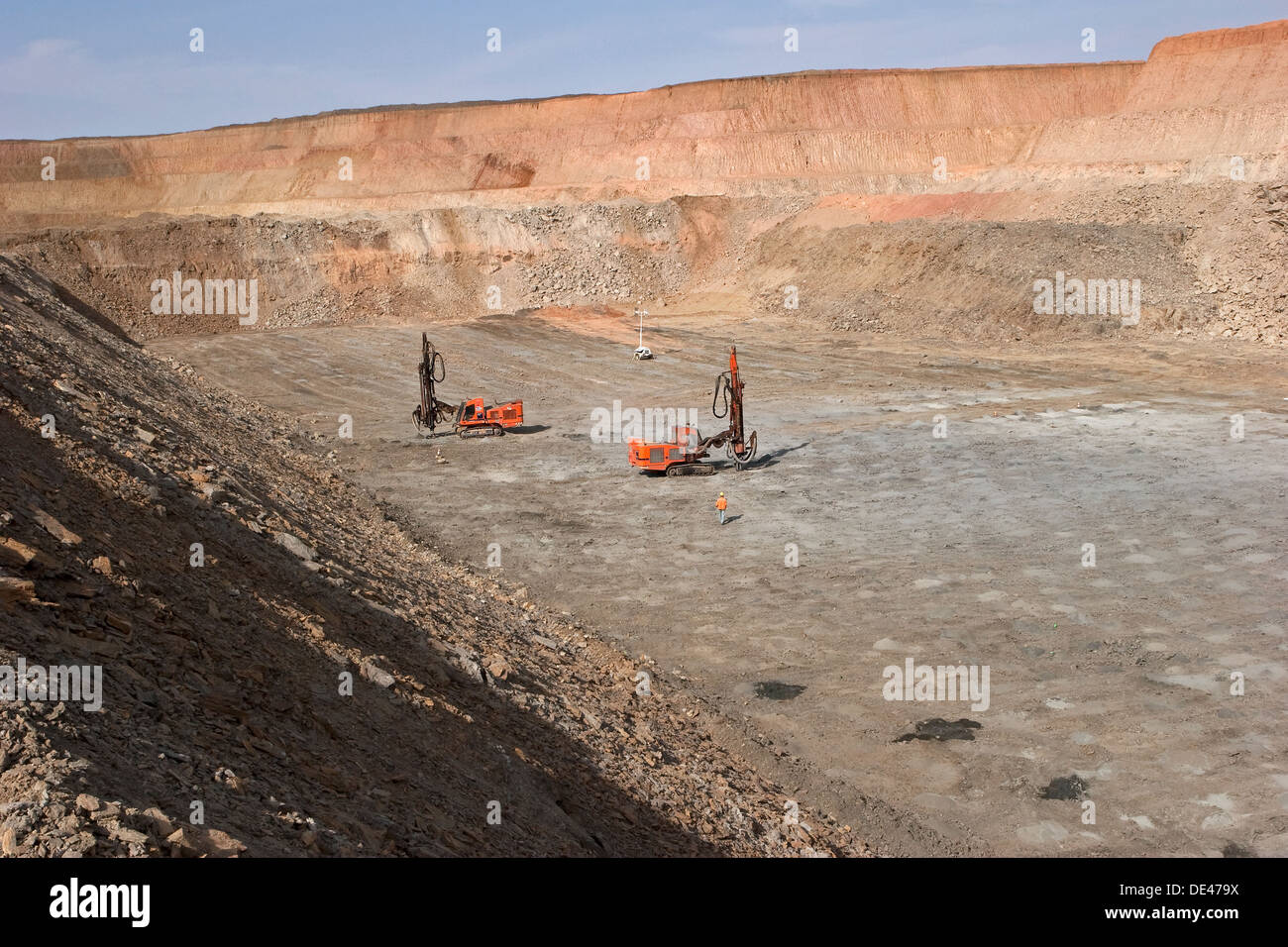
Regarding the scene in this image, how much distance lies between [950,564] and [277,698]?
39.9 ft

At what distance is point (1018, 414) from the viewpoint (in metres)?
29.3

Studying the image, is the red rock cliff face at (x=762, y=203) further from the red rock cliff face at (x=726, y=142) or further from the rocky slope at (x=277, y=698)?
the rocky slope at (x=277, y=698)

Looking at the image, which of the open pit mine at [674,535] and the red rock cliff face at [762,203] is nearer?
the open pit mine at [674,535]

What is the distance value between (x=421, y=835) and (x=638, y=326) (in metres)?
41.9

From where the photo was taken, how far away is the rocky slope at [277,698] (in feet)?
18.8

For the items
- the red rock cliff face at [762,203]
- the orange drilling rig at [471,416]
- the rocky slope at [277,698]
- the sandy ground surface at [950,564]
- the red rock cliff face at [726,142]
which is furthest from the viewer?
the red rock cliff face at [726,142]

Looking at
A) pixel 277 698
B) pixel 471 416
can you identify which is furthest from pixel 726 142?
pixel 277 698

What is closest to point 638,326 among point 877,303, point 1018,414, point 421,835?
point 877,303

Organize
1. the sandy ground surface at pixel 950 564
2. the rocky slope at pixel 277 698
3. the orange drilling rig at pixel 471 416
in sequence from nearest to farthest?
the rocky slope at pixel 277 698 < the sandy ground surface at pixel 950 564 < the orange drilling rig at pixel 471 416

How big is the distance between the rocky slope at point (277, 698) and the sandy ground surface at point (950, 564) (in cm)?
154

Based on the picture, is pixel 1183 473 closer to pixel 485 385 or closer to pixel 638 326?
pixel 485 385

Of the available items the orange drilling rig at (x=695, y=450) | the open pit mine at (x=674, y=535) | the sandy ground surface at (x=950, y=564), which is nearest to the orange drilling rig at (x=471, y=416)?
the open pit mine at (x=674, y=535)

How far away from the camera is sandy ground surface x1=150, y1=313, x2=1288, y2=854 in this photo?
417 inches

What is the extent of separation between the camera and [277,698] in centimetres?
778
